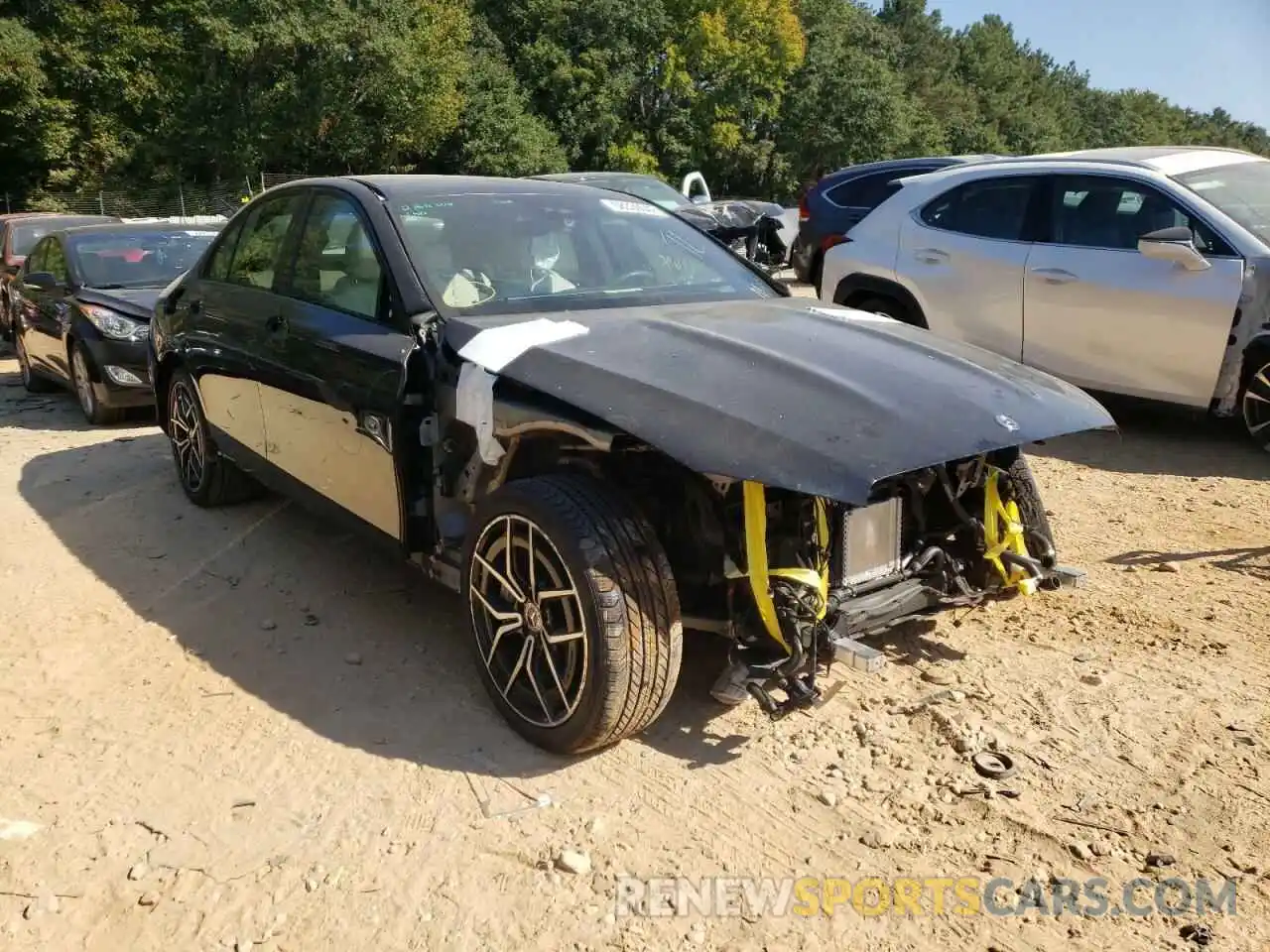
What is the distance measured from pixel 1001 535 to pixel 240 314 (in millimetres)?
3324

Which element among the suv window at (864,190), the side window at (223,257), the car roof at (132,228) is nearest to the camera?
the side window at (223,257)

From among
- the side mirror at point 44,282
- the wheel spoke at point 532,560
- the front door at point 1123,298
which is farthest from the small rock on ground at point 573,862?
the side mirror at point 44,282

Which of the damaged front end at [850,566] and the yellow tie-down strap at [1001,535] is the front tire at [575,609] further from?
the yellow tie-down strap at [1001,535]

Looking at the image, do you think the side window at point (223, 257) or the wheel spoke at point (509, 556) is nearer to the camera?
the wheel spoke at point (509, 556)

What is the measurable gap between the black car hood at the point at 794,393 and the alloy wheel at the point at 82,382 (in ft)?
18.2

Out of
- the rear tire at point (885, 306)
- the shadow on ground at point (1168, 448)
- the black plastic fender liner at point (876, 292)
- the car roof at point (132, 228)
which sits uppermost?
the car roof at point (132, 228)

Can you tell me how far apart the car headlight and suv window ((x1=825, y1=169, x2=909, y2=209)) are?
6.13 meters

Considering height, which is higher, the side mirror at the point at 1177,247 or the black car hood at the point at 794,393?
the side mirror at the point at 1177,247

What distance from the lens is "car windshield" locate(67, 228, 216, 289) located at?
27.5 ft

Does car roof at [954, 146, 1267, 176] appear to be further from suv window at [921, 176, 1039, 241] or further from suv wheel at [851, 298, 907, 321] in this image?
suv wheel at [851, 298, 907, 321]

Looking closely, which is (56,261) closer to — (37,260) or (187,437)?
(37,260)

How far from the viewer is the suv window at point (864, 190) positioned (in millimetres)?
9859

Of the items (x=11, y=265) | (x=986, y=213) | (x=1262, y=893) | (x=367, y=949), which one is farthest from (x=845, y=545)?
(x=11, y=265)

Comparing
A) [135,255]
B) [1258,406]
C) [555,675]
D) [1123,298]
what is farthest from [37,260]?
[1258,406]
